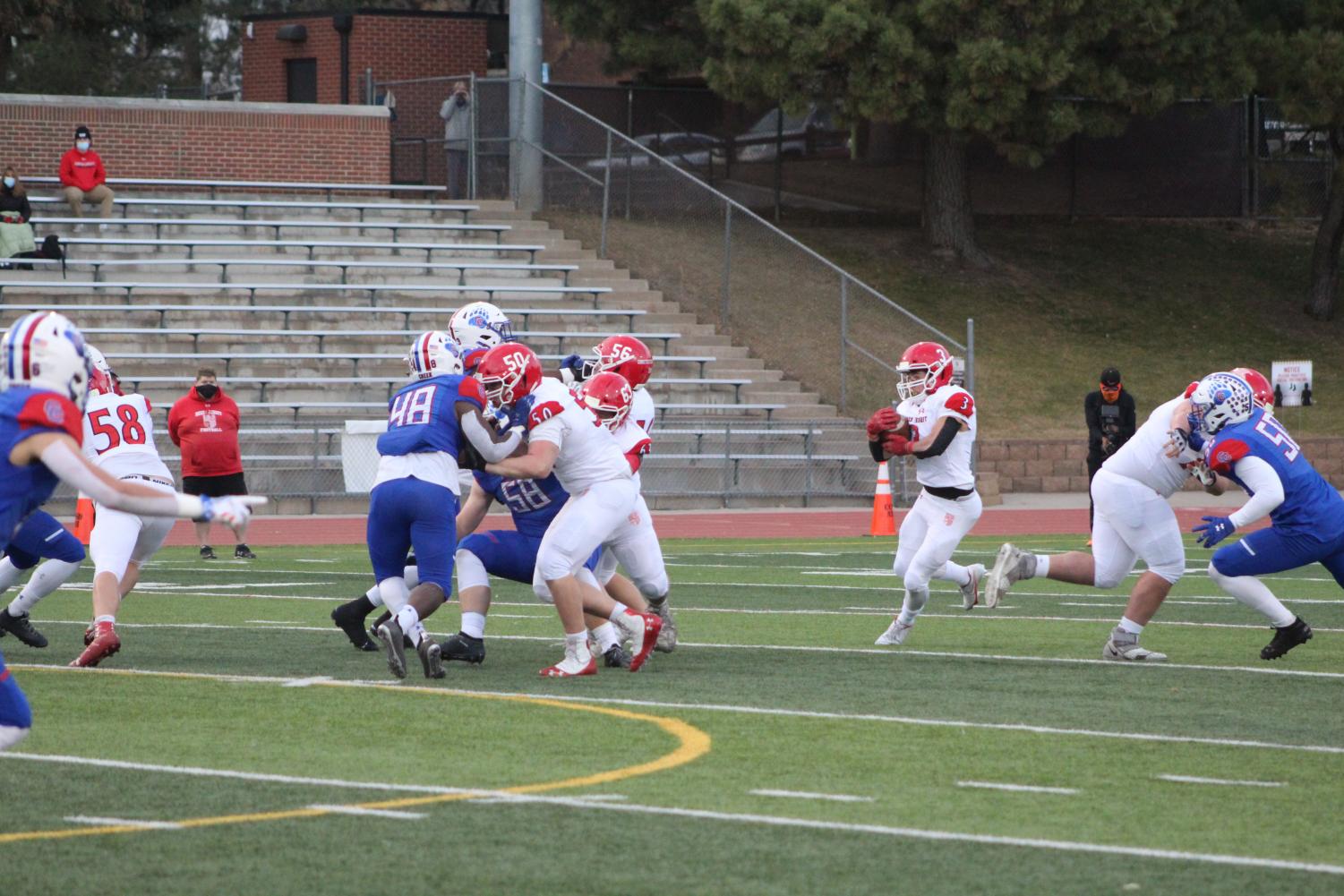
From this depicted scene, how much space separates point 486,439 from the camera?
30.3 ft

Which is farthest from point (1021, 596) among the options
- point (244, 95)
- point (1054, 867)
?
point (244, 95)

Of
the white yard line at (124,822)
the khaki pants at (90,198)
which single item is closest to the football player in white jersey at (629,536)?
the white yard line at (124,822)

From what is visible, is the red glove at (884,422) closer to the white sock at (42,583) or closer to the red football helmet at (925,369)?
the red football helmet at (925,369)

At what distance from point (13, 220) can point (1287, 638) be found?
64.4 ft

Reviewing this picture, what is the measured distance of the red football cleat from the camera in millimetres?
9914

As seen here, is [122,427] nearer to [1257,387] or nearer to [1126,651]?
[1126,651]

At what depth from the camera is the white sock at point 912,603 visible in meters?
11.1

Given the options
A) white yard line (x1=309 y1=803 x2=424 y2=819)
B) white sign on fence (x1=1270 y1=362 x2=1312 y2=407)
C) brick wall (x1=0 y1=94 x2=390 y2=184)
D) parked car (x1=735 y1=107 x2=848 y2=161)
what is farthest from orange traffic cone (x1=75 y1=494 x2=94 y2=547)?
parked car (x1=735 y1=107 x2=848 y2=161)

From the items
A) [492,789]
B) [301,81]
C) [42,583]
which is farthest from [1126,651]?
[301,81]

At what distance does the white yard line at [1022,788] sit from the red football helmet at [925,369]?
4.65m

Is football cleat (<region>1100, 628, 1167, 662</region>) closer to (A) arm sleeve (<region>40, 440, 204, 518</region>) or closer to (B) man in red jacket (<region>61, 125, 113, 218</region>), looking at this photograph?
(A) arm sleeve (<region>40, 440, 204, 518</region>)

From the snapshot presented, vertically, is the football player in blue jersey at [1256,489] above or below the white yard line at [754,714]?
above

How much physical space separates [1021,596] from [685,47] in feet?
66.6

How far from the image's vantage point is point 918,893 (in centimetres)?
541
